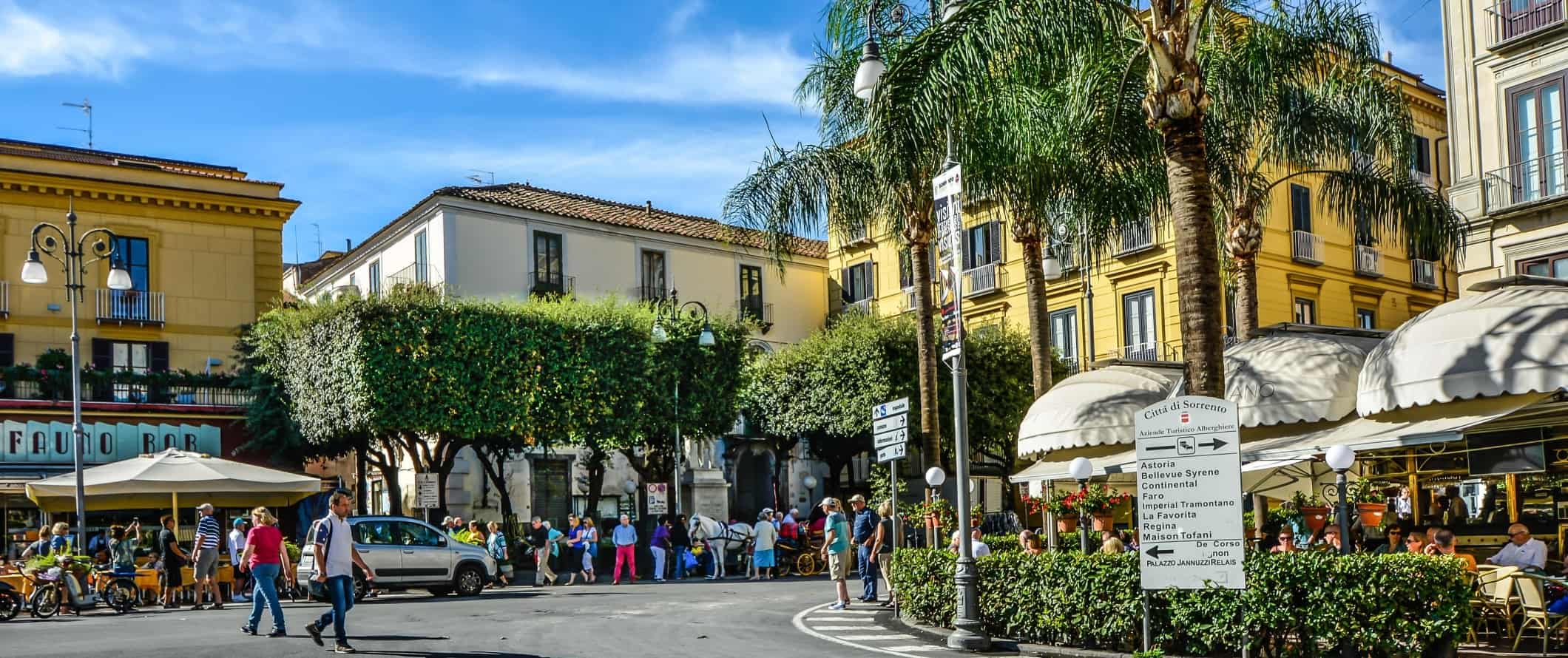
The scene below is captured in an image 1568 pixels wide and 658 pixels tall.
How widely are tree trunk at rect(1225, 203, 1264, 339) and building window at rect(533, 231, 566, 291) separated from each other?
2465 centimetres

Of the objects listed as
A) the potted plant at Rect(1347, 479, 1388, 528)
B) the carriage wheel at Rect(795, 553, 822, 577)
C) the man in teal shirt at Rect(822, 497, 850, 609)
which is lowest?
the carriage wheel at Rect(795, 553, 822, 577)

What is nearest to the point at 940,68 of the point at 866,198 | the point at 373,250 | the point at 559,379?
the point at 866,198

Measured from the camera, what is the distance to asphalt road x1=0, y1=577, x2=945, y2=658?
14.6 metres

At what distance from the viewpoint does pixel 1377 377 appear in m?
15.8

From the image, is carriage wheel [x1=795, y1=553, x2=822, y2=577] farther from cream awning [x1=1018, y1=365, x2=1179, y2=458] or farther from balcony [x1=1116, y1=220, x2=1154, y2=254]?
balcony [x1=1116, y1=220, x2=1154, y2=254]

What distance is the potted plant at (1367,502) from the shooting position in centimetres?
1658

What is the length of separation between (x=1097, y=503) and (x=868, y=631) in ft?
10.4

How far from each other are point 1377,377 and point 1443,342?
87cm

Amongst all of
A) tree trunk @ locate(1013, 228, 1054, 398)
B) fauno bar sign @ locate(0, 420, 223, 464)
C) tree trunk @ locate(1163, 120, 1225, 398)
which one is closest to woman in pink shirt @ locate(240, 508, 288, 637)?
tree trunk @ locate(1163, 120, 1225, 398)

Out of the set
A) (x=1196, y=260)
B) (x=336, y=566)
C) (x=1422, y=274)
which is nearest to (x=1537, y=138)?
(x=1196, y=260)

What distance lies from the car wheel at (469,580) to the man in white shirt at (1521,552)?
1706 centimetres

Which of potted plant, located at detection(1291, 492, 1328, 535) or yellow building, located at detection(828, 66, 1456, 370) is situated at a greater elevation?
yellow building, located at detection(828, 66, 1456, 370)

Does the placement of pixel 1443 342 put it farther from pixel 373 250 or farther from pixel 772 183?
pixel 373 250

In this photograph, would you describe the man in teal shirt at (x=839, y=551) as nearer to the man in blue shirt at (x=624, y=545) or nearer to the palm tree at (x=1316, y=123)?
the palm tree at (x=1316, y=123)
